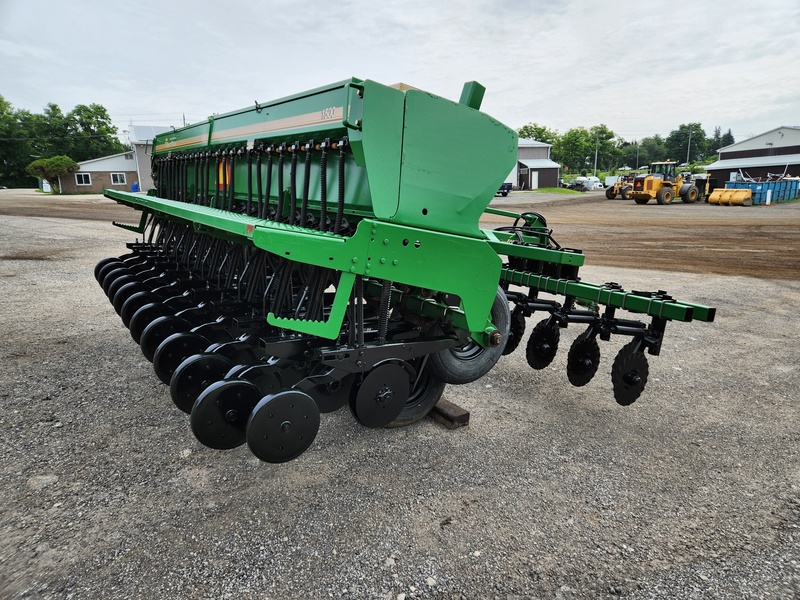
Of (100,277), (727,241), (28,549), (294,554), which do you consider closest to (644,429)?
(294,554)

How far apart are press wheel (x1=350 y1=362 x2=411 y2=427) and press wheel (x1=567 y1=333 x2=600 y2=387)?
1587mm

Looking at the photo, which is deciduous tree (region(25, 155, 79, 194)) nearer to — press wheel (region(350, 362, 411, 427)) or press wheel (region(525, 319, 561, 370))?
press wheel (region(525, 319, 561, 370))

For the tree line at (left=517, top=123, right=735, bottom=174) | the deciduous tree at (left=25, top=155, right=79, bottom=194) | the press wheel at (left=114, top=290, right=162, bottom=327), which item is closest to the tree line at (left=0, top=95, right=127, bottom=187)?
the deciduous tree at (left=25, top=155, right=79, bottom=194)

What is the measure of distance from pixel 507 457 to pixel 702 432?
4.91 ft

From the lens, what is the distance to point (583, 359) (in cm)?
401

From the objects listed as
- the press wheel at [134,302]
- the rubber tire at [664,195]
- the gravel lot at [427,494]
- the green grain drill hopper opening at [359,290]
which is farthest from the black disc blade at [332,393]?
the rubber tire at [664,195]

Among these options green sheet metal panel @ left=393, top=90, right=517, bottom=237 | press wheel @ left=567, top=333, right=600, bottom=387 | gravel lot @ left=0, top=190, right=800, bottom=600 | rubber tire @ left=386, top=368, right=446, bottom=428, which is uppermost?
green sheet metal panel @ left=393, top=90, right=517, bottom=237

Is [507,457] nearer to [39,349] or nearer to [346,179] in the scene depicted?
[346,179]

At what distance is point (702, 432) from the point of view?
3725 mm

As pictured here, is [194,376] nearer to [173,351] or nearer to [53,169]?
[173,351]

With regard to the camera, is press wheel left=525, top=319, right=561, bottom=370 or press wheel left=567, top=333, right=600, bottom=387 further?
press wheel left=525, top=319, right=561, bottom=370

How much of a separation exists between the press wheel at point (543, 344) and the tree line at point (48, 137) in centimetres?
6045

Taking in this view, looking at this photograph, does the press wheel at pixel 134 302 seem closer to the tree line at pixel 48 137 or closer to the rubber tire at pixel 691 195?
the rubber tire at pixel 691 195

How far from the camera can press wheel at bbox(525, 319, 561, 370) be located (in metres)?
4.25
